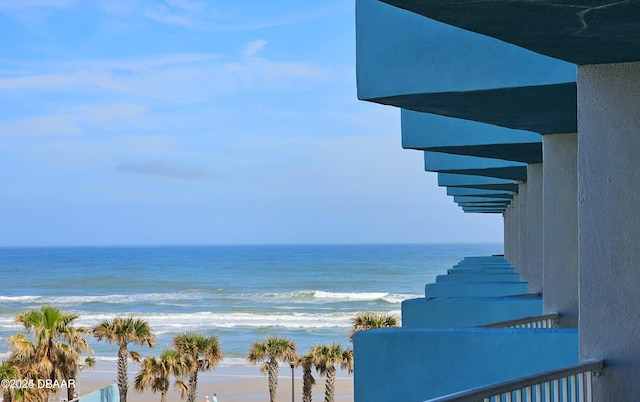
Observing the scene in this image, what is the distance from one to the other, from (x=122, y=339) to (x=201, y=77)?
5001 cm

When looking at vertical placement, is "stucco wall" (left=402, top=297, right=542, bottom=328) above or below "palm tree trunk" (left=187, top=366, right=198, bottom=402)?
above

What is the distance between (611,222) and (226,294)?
62817 millimetres

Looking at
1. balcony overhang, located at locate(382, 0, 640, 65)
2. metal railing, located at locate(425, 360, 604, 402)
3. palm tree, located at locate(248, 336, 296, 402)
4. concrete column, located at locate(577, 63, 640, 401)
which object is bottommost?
palm tree, located at locate(248, 336, 296, 402)

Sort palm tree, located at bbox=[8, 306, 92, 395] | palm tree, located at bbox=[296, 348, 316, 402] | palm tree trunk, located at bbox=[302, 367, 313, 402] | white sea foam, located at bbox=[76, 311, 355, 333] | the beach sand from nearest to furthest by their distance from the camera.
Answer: palm tree, located at bbox=[8, 306, 92, 395], palm tree, located at bbox=[296, 348, 316, 402], palm tree trunk, located at bbox=[302, 367, 313, 402], the beach sand, white sea foam, located at bbox=[76, 311, 355, 333]

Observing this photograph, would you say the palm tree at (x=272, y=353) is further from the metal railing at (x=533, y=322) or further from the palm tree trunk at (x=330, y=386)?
the metal railing at (x=533, y=322)

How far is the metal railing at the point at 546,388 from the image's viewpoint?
14.3ft

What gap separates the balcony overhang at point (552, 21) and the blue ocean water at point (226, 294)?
35771 mm

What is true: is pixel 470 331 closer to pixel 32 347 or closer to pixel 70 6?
pixel 32 347

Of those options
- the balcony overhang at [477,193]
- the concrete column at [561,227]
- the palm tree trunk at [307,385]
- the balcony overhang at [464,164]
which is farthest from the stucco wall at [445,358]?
the palm tree trunk at [307,385]

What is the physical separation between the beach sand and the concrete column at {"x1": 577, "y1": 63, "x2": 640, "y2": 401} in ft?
80.8

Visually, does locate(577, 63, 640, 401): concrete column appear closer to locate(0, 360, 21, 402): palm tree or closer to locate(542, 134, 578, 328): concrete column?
locate(542, 134, 578, 328): concrete column

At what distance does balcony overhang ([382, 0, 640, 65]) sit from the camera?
437cm

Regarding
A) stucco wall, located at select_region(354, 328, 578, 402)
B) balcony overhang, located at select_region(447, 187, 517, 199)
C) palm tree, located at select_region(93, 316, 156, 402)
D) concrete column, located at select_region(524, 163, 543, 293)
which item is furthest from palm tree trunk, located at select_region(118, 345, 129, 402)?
stucco wall, located at select_region(354, 328, 578, 402)

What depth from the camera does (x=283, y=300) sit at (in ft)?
204
